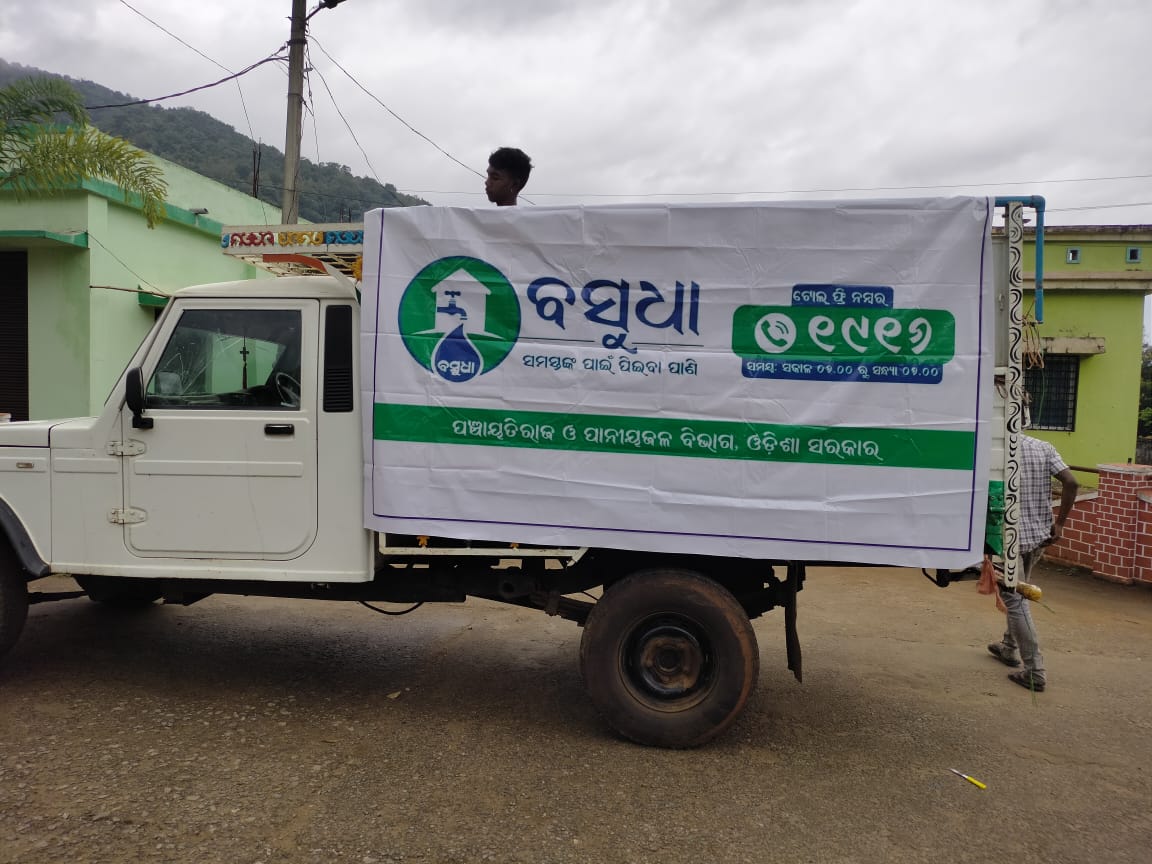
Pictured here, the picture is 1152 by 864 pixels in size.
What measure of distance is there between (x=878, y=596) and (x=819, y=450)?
4038 mm

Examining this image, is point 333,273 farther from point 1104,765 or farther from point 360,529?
point 1104,765

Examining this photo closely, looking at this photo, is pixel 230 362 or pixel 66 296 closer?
pixel 230 362

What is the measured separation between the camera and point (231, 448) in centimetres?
368

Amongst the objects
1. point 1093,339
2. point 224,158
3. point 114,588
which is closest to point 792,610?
point 114,588

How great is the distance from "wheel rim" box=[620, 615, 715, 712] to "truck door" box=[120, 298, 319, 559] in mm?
1683

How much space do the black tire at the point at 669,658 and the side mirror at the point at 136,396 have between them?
7.83 feet

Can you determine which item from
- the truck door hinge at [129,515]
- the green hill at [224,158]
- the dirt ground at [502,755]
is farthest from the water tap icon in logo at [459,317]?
the green hill at [224,158]

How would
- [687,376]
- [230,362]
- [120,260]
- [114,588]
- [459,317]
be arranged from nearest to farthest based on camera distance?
[687,376] < [459,317] < [230,362] < [114,588] < [120,260]

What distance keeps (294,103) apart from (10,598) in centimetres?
712

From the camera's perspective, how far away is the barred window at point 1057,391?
1217 centimetres

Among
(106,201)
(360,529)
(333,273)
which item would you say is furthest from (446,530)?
(106,201)

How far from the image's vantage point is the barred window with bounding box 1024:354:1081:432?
39.9 feet

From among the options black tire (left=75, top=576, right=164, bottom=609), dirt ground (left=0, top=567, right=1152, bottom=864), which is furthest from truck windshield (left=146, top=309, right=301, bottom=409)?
dirt ground (left=0, top=567, right=1152, bottom=864)

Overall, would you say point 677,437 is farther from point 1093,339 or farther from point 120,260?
point 1093,339
